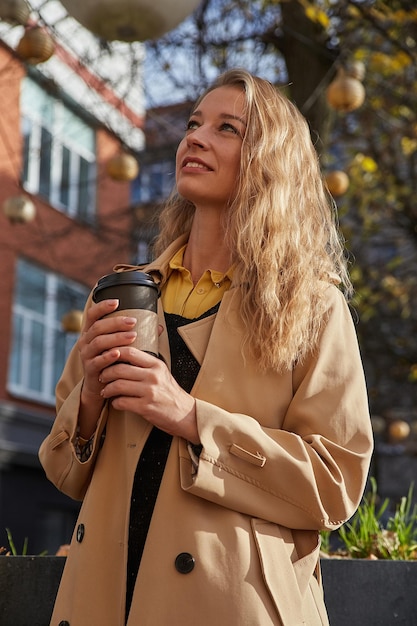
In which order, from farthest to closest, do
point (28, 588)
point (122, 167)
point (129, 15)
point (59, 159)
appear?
point (59, 159), point (122, 167), point (129, 15), point (28, 588)

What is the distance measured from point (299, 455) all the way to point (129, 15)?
2.63m

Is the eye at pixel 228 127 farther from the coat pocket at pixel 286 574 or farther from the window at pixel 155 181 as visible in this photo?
the window at pixel 155 181

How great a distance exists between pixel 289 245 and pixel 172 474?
2.27ft

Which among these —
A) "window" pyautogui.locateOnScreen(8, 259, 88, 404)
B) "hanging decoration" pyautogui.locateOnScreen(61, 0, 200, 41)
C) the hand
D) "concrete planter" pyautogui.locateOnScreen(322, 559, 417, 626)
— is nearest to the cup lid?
the hand

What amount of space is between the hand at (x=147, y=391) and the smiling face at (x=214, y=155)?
57 cm

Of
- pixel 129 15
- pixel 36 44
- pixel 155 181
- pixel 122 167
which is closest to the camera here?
pixel 129 15

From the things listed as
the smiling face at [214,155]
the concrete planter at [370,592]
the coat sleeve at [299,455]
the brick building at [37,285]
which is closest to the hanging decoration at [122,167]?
the concrete planter at [370,592]

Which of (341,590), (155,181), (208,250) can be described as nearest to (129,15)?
(208,250)

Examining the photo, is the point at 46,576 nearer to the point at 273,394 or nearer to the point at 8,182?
the point at 273,394

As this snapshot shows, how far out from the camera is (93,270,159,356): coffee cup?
1.98 meters

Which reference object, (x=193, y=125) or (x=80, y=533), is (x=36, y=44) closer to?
(x=193, y=125)

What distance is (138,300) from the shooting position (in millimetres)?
2004

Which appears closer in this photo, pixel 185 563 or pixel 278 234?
pixel 185 563

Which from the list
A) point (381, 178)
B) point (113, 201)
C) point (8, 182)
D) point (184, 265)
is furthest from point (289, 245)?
point (113, 201)
